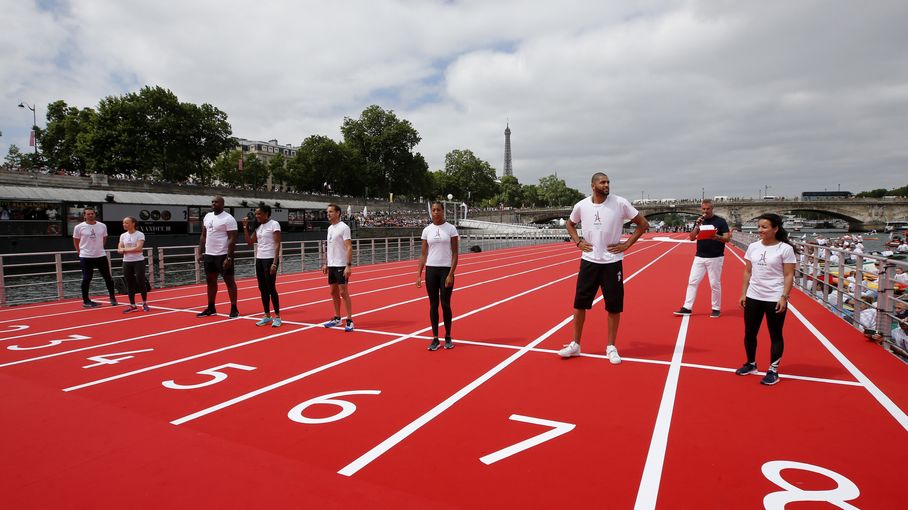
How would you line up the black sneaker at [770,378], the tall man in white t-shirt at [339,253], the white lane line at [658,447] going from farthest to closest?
the tall man in white t-shirt at [339,253]
the black sneaker at [770,378]
the white lane line at [658,447]

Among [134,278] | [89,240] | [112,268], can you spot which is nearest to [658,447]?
[134,278]

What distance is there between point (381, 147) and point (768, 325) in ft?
260

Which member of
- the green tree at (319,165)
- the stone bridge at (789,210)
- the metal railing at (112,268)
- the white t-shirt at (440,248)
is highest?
the green tree at (319,165)

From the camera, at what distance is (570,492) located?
268 centimetres

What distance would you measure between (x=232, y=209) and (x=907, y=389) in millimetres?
43318

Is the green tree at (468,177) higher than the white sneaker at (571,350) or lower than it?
higher

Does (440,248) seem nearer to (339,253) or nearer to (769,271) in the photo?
(339,253)

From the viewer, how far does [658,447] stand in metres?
3.22

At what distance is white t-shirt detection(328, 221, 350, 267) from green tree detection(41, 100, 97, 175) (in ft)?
203

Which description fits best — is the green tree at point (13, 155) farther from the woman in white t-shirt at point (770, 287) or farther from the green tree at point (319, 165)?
the woman in white t-shirt at point (770, 287)

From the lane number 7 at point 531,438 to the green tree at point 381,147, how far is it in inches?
3048

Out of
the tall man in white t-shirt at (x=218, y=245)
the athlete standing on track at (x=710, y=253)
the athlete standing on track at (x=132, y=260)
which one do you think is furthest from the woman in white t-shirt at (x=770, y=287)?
the athlete standing on track at (x=132, y=260)

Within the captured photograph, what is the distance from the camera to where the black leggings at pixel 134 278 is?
8758 mm

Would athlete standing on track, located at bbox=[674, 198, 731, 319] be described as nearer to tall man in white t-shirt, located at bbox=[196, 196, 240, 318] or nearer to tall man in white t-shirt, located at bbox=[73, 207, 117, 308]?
tall man in white t-shirt, located at bbox=[196, 196, 240, 318]
